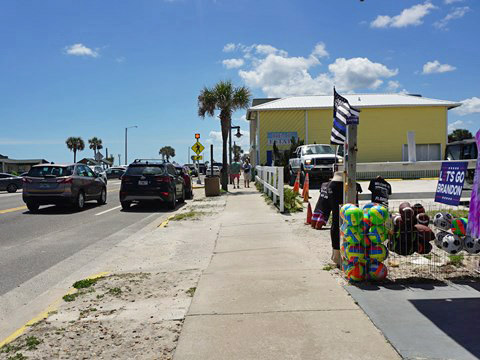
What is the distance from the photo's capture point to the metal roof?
3294cm

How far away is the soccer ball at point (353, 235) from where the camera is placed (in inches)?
208

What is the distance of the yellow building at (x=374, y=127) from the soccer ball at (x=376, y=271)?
28.0 metres

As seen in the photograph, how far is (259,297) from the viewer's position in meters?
4.93

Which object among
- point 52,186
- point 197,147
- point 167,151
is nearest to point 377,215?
point 52,186

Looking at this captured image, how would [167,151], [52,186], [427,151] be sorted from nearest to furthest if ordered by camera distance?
1. [52,186]
2. [427,151]
3. [167,151]

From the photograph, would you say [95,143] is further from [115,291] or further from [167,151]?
[115,291]

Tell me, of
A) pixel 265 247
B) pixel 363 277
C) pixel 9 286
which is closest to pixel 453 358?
pixel 363 277

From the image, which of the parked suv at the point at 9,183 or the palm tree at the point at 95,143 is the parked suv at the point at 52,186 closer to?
the parked suv at the point at 9,183

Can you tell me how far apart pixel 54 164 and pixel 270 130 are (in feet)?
66.3

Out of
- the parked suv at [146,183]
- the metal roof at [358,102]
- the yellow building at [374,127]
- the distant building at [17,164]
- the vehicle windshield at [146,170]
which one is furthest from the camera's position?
the distant building at [17,164]

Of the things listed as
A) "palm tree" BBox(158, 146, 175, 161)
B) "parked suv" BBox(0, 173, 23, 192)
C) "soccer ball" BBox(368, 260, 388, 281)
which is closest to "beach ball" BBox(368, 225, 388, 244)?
"soccer ball" BBox(368, 260, 388, 281)

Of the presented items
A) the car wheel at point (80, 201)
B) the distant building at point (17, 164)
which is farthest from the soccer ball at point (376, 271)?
the distant building at point (17, 164)

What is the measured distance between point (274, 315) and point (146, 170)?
12.3 meters

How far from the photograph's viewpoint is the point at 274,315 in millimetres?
4359
